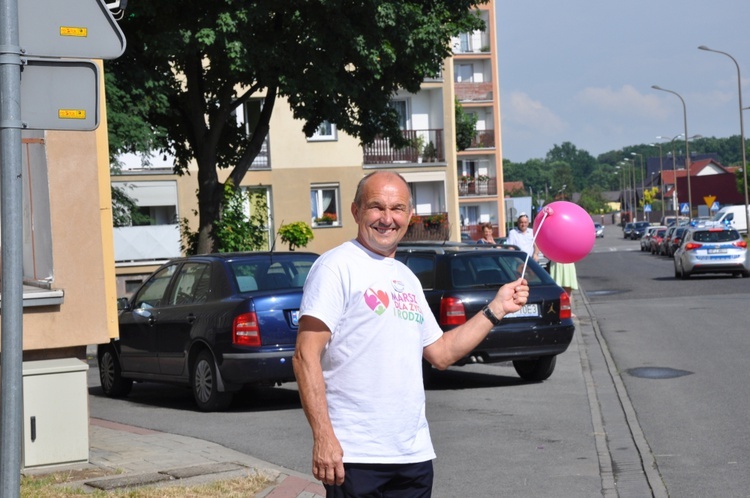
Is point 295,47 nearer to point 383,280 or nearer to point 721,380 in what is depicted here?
point 721,380

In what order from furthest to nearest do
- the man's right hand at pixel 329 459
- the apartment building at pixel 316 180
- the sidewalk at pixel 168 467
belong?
the apartment building at pixel 316 180 → the sidewalk at pixel 168 467 → the man's right hand at pixel 329 459

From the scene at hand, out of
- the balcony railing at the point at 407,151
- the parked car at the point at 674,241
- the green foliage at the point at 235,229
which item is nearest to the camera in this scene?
the green foliage at the point at 235,229

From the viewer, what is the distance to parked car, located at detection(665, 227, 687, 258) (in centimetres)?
5704

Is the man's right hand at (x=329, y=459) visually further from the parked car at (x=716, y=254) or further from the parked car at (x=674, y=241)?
the parked car at (x=674, y=241)

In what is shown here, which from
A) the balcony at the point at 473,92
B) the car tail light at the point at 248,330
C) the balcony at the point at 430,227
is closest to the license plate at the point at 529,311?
the car tail light at the point at 248,330

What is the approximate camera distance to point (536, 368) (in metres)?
13.8

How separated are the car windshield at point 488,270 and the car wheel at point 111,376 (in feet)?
13.4

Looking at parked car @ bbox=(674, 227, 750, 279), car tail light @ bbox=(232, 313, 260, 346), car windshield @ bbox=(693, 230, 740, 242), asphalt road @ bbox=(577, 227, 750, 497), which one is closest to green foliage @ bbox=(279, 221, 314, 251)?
asphalt road @ bbox=(577, 227, 750, 497)

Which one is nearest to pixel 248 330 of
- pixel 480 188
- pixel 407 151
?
pixel 407 151

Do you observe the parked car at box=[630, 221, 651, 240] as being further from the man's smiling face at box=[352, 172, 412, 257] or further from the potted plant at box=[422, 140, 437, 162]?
the man's smiling face at box=[352, 172, 412, 257]

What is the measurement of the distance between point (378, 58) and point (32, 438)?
53.8 ft

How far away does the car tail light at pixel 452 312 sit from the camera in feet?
41.7

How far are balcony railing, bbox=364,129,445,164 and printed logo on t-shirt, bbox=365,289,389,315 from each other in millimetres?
42940

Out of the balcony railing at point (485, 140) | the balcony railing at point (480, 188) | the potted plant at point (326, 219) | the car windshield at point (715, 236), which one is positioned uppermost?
the balcony railing at point (485, 140)
